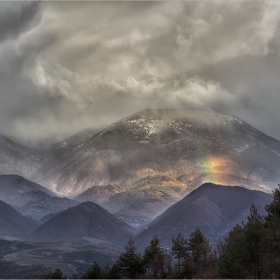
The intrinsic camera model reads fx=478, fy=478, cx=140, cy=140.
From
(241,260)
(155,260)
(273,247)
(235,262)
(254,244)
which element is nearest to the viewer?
(235,262)

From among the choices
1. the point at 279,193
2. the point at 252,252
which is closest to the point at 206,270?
the point at 252,252

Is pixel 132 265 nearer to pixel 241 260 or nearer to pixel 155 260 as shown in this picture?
pixel 155 260

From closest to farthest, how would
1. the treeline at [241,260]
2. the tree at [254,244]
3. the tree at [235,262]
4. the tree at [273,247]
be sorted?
1. the tree at [273,247]
2. the tree at [235,262]
3. the treeline at [241,260]
4. the tree at [254,244]

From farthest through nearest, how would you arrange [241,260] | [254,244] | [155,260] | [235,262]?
[155,260]
[241,260]
[254,244]
[235,262]

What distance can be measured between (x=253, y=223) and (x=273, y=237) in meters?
6.71

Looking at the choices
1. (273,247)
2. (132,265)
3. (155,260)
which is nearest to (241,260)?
(273,247)

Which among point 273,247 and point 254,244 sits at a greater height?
point 254,244

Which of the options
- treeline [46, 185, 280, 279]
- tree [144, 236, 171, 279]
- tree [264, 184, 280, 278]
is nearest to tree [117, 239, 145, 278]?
treeline [46, 185, 280, 279]

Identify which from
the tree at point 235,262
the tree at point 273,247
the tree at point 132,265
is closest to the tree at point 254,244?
the tree at point 235,262

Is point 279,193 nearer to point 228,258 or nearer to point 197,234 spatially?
point 228,258

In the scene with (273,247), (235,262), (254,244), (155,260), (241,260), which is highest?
(254,244)

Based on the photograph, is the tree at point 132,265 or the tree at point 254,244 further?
the tree at point 132,265

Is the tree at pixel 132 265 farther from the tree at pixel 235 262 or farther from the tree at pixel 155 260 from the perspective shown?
the tree at pixel 235 262

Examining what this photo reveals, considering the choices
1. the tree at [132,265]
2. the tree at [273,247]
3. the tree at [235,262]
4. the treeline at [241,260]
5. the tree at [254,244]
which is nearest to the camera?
the tree at [273,247]
